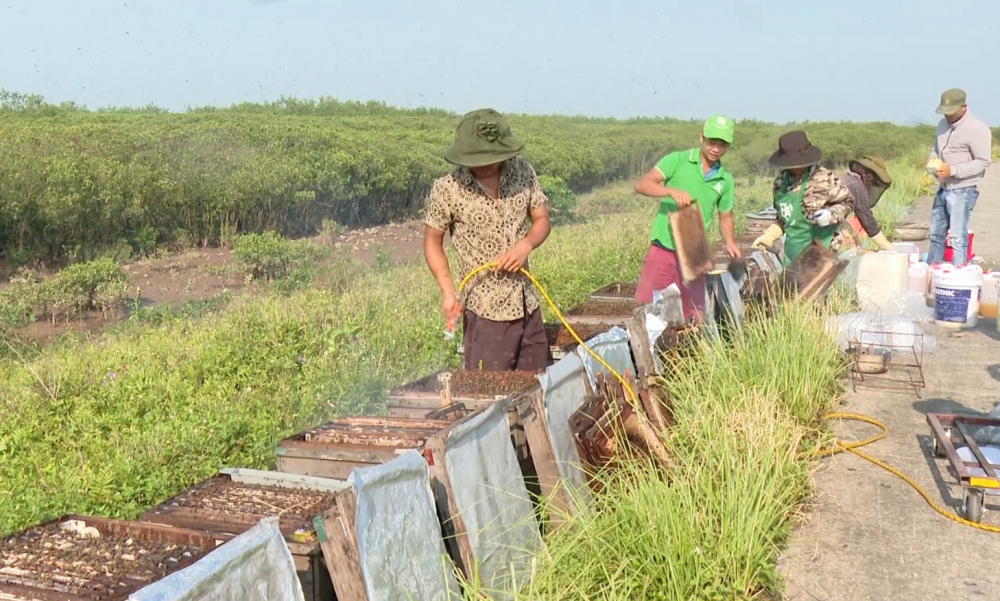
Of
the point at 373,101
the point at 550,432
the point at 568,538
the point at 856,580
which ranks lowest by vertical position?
the point at 856,580

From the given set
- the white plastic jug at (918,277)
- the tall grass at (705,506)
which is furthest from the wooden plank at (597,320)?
the white plastic jug at (918,277)

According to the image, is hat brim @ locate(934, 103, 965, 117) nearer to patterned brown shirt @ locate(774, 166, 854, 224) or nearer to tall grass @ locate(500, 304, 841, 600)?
patterned brown shirt @ locate(774, 166, 854, 224)

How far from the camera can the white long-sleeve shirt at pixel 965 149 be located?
924 cm

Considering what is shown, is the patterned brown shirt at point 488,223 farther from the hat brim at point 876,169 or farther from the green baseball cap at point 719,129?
the hat brim at point 876,169

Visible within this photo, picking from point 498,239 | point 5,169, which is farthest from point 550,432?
point 5,169

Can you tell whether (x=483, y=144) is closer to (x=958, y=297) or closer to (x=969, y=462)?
(x=969, y=462)

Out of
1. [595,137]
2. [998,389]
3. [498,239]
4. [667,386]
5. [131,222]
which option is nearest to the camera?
[498,239]

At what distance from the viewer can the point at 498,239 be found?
5.01 metres

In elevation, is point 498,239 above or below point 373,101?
below

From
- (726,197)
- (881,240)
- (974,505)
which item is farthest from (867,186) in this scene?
(974,505)

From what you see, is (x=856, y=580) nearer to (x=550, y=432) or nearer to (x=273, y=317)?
(x=550, y=432)

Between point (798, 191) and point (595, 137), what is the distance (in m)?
38.5

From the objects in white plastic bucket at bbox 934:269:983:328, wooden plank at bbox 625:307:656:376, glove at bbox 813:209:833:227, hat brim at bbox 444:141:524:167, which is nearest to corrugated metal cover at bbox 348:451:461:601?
hat brim at bbox 444:141:524:167

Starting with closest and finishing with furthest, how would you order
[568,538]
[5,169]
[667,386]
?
[568,538] < [667,386] < [5,169]
